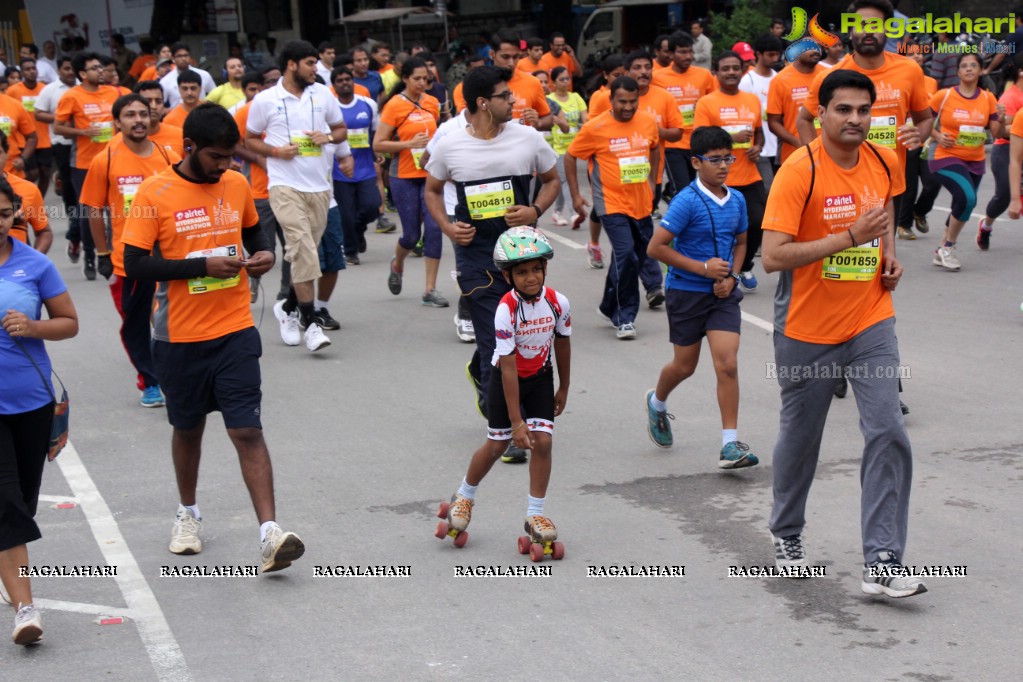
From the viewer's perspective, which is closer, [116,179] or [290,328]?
[116,179]

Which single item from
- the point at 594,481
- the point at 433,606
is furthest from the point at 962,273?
the point at 433,606

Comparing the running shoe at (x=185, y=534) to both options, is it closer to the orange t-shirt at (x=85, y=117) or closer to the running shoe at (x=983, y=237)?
the orange t-shirt at (x=85, y=117)

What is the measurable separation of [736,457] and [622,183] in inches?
156

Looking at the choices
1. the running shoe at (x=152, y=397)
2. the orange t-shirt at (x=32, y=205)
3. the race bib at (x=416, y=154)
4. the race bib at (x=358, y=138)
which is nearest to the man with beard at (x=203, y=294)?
the orange t-shirt at (x=32, y=205)

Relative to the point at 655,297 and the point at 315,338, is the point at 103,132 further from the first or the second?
the point at 655,297

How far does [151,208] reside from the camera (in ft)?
19.0

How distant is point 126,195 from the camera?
862cm

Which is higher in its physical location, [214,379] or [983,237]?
[214,379]

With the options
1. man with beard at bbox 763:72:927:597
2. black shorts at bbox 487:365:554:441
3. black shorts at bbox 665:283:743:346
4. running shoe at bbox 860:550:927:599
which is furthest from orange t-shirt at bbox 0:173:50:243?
running shoe at bbox 860:550:927:599

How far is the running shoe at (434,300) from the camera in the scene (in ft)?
37.8

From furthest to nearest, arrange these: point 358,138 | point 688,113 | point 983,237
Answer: point 688,113
point 358,138
point 983,237

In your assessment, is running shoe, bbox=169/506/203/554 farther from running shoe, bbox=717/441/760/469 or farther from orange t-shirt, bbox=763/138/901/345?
orange t-shirt, bbox=763/138/901/345

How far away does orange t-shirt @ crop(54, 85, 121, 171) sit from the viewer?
13.1 metres

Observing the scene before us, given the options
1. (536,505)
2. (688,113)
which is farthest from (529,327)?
(688,113)
